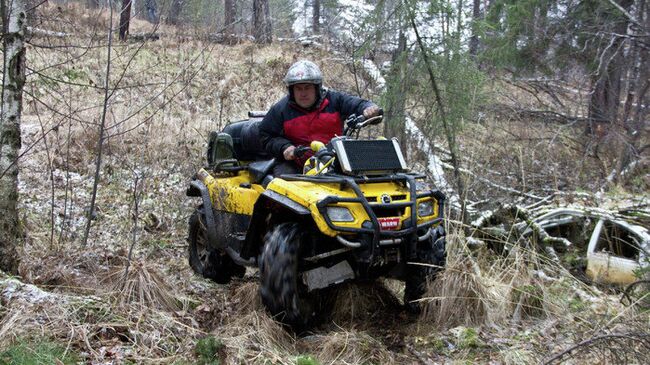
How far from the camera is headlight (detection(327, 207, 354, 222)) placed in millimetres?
4352

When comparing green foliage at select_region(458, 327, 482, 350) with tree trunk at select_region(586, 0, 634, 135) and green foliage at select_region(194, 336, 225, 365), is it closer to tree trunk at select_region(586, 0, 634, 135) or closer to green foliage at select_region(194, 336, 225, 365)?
green foliage at select_region(194, 336, 225, 365)

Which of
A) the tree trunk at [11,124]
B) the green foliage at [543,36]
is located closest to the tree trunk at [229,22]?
the green foliage at [543,36]

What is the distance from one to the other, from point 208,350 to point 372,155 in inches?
73.2

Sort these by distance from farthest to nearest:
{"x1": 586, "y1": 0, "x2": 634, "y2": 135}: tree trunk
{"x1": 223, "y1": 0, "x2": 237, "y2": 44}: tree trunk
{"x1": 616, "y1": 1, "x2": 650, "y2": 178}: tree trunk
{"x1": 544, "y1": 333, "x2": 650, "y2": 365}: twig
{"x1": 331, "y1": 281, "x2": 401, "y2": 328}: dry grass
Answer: {"x1": 223, "y1": 0, "x2": 237, "y2": 44}: tree trunk, {"x1": 586, "y1": 0, "x2": 634, "y2": 135}: tree trunk, {"x1": 616, "y1": 1, "x2": 650, "y2": 178}: tree trunk, {"x1": 331, "y1": 281, "x2": 401, "y2": 328}: dry grass, {"x1": 544, "y1": 333, "x2": 650, "y2": 365}: twig

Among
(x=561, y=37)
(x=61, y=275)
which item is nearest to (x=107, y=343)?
(x=61, y=275)

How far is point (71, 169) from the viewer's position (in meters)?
9.67

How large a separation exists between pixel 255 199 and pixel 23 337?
7.59 feet

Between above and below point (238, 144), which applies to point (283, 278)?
below

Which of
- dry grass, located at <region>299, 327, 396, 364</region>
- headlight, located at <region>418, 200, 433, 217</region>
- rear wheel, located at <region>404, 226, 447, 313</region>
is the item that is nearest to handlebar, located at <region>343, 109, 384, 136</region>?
headlight, located at <region>418, 200, 433, 217</region>

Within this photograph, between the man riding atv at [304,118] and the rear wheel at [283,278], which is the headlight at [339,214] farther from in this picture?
the man riding atv at [304,118]

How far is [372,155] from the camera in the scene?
15.9ft

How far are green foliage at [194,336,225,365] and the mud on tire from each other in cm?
228

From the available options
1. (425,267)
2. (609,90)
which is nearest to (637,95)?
(609,90)

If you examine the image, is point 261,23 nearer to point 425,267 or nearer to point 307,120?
point 307,120
